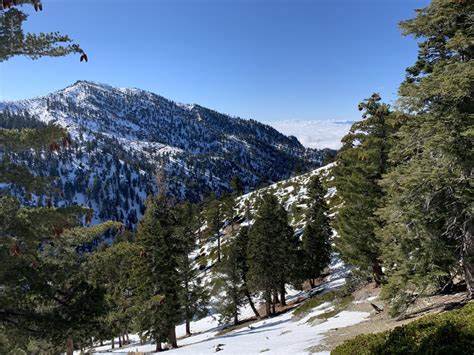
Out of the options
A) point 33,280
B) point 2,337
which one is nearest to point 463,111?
point 33,280

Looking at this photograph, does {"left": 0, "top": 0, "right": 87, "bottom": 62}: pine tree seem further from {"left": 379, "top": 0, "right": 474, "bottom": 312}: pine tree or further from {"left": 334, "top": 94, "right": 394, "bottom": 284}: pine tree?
{"left": 334, "top": 94, "right": 394, "bottom": 284}: pine tree

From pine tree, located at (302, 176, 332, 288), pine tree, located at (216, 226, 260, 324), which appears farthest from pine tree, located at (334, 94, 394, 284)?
pine tree, located at (302, 176, 332, 288)

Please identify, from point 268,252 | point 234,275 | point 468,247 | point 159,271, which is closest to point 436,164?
point 468,247

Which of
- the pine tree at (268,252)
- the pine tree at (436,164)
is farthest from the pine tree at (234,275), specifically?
the pine tree at (436,164)

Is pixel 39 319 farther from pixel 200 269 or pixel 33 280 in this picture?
pixel 200 269

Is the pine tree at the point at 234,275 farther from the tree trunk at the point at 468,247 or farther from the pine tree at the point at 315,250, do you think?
the tree trunk at the point at 468,247

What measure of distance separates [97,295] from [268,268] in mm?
28681

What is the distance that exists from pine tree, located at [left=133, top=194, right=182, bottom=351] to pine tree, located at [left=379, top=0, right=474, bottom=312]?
63.8ft

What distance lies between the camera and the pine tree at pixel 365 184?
22.2 metres

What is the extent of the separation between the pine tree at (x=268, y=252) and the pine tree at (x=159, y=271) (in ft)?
31.8

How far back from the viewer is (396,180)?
1373 cm

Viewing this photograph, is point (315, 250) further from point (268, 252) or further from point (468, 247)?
point (468, 247)

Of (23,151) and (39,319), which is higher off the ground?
(23,151)

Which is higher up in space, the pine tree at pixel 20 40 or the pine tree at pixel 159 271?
the pine tree at pixel 20 40
